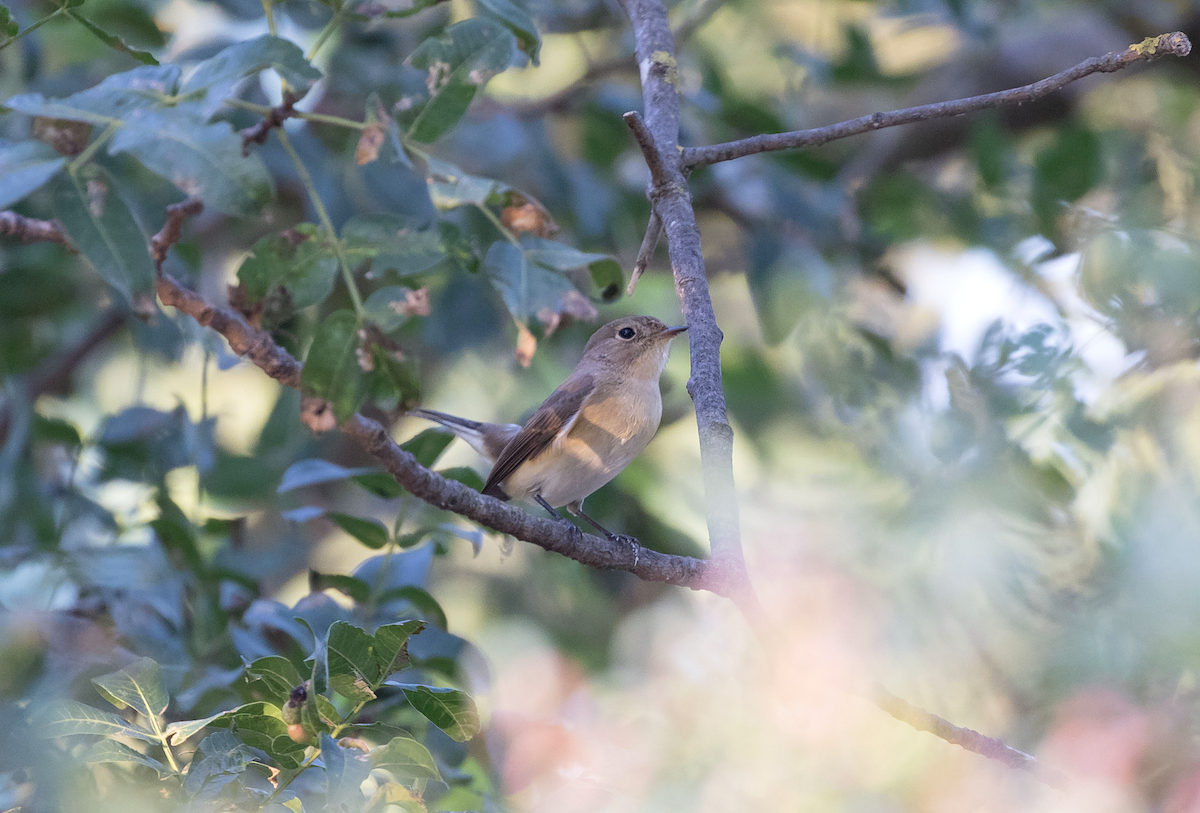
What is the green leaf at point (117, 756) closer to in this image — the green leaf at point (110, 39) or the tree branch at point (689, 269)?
the tree branch at point (689, 269)

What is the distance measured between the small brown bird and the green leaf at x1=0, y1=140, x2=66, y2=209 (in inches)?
63.8

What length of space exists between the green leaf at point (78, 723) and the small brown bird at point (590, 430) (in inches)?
64.5

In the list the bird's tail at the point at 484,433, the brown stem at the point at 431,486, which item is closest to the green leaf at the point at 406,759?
the brown stem at the point at 431,486

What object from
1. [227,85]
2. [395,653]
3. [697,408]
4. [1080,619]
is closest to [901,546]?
[1080,619]

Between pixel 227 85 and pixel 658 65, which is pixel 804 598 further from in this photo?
pixel 227 85

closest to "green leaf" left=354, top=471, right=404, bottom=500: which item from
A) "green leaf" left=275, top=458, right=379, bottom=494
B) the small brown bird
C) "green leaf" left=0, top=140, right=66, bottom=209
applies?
"green leaf" left=275, top=458, right=379, bottom=494

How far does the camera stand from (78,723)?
142 cm

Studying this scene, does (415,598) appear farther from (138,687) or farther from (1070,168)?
(1070,168)

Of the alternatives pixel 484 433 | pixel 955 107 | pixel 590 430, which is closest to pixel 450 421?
pixel 484 433

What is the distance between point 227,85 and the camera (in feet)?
4.87

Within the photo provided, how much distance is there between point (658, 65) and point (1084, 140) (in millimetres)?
2557

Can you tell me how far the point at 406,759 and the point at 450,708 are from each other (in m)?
0.10

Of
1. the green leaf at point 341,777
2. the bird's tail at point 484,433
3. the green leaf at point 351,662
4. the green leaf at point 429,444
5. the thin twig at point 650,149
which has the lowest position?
the bird's tail at point 484,433

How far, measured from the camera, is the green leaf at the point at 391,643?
1373 mm
